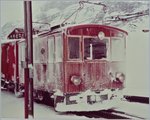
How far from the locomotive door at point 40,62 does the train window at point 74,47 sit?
0.14 meters

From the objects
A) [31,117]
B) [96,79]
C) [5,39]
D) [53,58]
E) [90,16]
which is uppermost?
[90,16]

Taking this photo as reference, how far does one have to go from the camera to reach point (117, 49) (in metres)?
1.58

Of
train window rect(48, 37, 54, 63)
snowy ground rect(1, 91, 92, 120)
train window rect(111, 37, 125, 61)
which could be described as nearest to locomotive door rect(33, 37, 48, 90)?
train window rect(48, 37, 54, 63)

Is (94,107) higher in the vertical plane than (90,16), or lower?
lower

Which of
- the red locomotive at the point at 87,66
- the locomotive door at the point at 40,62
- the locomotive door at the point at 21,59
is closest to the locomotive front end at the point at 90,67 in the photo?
the red locomotive at the point at 87,66

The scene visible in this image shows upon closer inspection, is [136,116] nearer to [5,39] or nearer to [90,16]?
[90,16]

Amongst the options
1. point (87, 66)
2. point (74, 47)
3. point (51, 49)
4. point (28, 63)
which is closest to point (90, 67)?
point (87, 66)

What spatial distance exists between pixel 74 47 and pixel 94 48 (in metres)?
0.11

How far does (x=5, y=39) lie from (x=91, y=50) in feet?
1.67

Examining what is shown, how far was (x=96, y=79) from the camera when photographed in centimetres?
158

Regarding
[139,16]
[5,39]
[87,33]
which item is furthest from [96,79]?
[5,39]

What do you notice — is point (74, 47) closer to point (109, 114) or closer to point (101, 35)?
point (101, 35)

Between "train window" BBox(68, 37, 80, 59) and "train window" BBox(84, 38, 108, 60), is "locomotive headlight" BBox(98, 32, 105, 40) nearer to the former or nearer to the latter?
"train window" BBox(84, 38, 108, 60)

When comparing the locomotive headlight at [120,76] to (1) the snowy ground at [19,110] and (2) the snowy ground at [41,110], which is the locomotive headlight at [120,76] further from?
(1) the snowy ground at [19,110]
